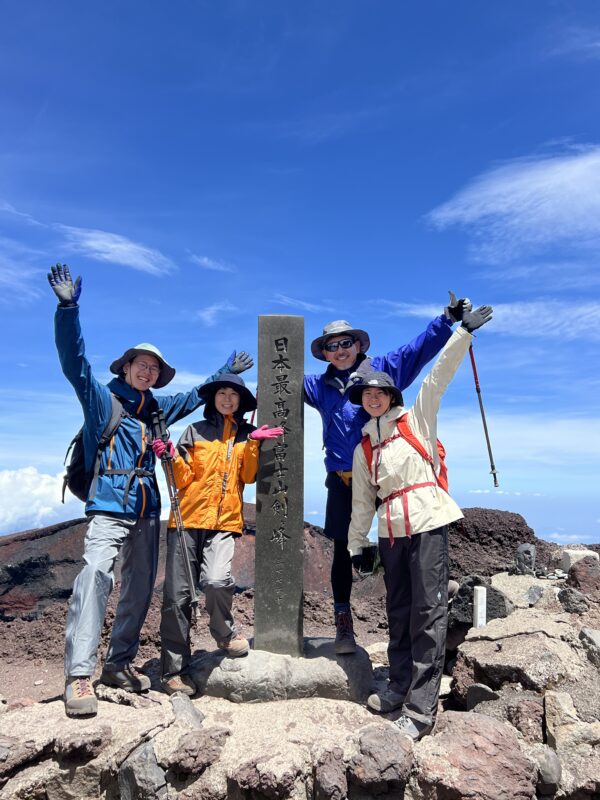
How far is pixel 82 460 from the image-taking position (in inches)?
236

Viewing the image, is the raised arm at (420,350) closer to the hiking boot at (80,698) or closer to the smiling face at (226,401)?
the smiling face at (226,401)

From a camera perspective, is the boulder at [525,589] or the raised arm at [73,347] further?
the boulder at [525,589]

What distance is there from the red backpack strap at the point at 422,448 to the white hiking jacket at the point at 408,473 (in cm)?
3

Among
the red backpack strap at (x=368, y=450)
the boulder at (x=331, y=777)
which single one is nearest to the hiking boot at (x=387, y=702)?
the boulder at (x=331, y=777)

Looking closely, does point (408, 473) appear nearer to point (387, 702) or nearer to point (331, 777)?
point (387, 702)

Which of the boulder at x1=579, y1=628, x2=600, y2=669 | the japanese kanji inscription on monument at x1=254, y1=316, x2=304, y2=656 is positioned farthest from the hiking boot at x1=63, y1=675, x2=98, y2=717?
the boulder at x1=579, y1=628, x2=600, y2=669

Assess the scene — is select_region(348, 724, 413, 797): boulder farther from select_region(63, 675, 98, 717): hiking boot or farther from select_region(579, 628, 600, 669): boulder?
select_region(63, 675, 98, 717): hiking boot

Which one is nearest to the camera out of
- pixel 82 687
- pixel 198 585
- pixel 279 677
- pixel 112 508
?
pixel 82 687

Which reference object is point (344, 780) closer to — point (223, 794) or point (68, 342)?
point (223, 794)

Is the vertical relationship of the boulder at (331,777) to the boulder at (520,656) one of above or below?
below

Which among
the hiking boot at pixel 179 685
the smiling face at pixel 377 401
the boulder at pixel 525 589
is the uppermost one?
the smiling face at pixel 377 401

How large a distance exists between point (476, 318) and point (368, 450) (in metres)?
1.49

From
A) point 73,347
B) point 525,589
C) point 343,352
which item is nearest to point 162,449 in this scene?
point 73,347

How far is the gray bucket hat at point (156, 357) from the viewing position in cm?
621
